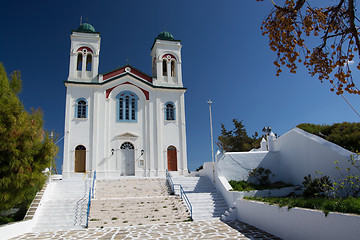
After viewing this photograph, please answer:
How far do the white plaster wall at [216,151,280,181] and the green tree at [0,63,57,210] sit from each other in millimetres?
9056

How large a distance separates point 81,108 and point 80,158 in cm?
363

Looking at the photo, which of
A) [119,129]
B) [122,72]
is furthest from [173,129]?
[122,72]

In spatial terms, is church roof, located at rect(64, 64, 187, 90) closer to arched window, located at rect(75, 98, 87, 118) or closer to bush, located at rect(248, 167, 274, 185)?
→ arched window, located at rect(75, 98, 87, 118)

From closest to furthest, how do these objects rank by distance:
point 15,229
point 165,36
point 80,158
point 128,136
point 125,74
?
point 15,229
point 80,158
point 128,136
point 125,74
point 165,36

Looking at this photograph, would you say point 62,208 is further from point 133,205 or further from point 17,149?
point 17,149

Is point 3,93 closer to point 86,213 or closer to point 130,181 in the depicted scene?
point 86,213

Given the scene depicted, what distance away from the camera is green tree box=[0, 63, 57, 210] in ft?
28.5

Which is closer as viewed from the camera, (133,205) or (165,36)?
(133,205)

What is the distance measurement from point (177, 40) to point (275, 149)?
41.0 ft

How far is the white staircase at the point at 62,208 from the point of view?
11164 mm

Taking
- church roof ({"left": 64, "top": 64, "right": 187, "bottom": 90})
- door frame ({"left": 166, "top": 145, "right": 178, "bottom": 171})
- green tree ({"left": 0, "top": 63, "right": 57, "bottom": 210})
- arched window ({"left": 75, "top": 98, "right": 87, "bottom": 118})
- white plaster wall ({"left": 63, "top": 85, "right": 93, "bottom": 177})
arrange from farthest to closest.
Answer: church roof ({"left": 64, "top": 64, "right": 187, "bottom": 90}) < door frame ({"left": 166, "top": 145, "right": 178, "bottom": 171}) < arched window ({"left": 75, "top": 98, "right": 87, "bottom": 118}) < white plaster wall ({"left": 63, "top": 85, "right": 93, "bottom": 177}) < green tree ({"left": 0, "top": 63, "right": 57, "bottom": 210})

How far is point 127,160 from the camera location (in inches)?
811

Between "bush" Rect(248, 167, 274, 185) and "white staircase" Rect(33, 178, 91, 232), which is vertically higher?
"bush" Rect(248, 167, 274, 185)

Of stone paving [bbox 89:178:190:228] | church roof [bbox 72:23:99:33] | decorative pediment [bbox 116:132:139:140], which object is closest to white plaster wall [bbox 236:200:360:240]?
stone paving [bbox 89:178:190:228]
